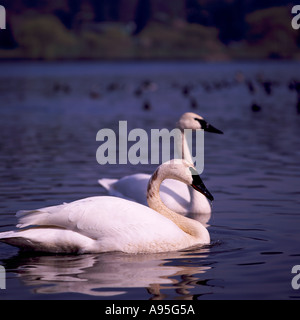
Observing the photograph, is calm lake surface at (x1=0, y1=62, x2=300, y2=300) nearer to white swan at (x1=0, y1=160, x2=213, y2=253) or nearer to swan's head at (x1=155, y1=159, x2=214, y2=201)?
white swan at (x1=0, y1=160, x2=213, y2=253)

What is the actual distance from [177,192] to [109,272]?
158 inches

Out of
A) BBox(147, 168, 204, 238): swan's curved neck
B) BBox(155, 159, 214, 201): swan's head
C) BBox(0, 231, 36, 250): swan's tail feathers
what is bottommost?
BBox(0, 231, 36, 250): swan's tail feathers

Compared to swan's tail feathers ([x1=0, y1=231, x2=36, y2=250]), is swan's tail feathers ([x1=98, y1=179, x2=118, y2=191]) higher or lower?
higher

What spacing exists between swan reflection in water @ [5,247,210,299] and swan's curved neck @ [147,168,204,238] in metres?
0.28

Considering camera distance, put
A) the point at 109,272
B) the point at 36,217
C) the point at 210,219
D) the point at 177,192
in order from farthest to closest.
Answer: the point at 177,192 < the point at 210,219 < the point at 36,217 < the point at 109,272

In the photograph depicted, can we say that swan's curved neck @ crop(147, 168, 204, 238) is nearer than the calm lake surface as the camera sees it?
No

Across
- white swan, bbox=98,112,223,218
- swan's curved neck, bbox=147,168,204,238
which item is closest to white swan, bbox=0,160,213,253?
swan's curved neck, bbox=147,168,204,238

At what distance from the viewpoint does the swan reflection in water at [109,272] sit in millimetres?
7680

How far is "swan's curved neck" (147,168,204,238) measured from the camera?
9516mm

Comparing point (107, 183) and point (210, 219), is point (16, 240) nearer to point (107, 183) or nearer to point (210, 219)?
point (210, 219)

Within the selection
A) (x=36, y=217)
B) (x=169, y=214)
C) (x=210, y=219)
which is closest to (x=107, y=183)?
(x=210, y=219)

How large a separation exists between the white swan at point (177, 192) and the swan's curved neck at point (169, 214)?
1.64 metres

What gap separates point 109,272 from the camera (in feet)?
27.1
